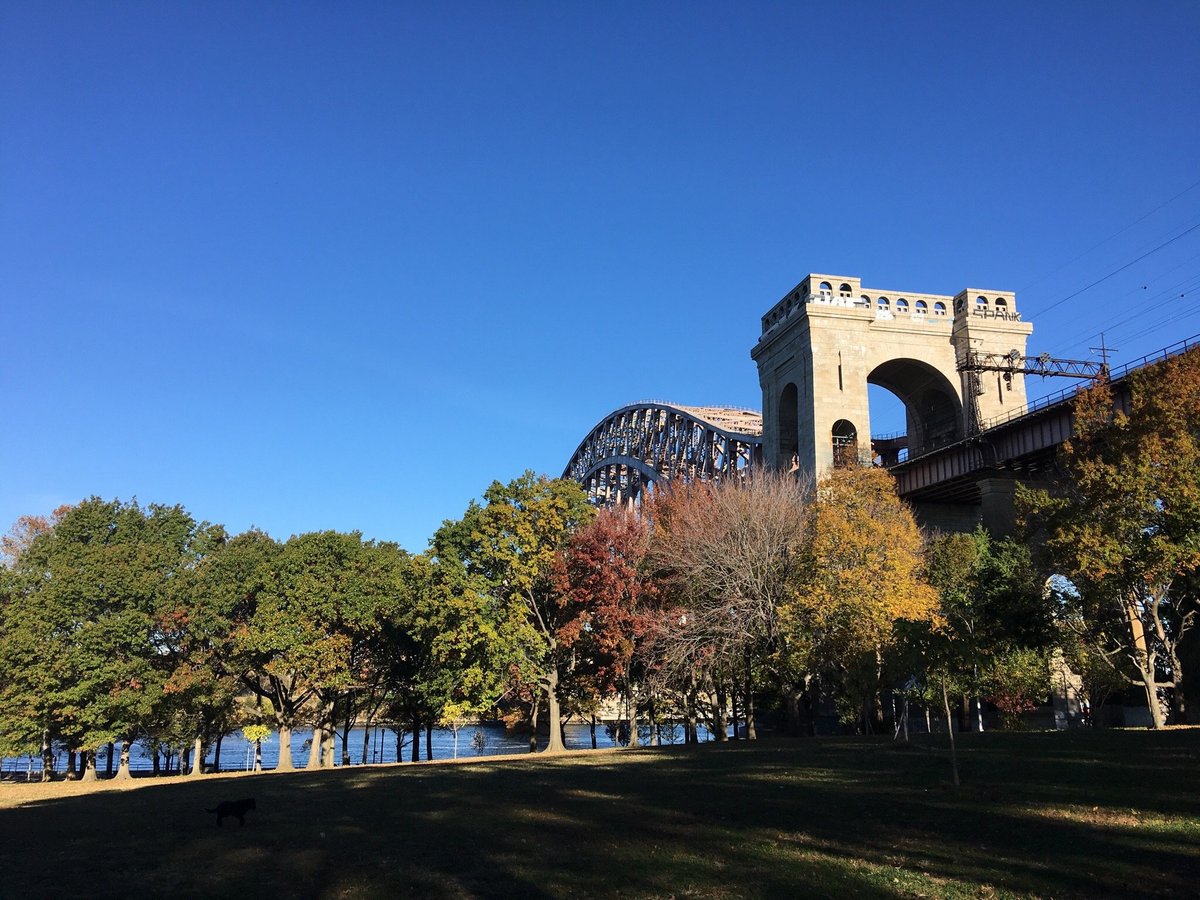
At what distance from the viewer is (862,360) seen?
230 feet

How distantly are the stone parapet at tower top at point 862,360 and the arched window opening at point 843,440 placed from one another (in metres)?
0.10

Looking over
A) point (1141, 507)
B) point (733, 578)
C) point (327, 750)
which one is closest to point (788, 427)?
point (733, 578)

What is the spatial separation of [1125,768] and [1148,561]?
12805 mm

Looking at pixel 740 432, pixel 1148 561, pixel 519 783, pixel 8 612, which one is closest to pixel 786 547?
pixel 1148 561

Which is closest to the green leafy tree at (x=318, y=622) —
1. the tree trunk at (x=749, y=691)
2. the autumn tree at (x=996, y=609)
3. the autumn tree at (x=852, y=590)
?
the tree trunk at (x=749, y=691)

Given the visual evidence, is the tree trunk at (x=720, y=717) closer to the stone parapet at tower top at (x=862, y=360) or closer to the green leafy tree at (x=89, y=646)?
the stone parapet at tower top at (x=862, y=360)

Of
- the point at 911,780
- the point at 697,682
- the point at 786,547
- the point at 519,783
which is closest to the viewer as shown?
the point at 911,780

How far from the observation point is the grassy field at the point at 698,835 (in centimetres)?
1216

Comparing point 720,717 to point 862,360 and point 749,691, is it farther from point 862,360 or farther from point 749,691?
point 862,360

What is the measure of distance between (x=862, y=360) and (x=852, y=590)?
3570cm

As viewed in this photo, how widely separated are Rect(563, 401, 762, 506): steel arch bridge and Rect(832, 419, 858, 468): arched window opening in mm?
10646

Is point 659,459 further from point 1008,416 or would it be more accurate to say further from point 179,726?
point 179,726

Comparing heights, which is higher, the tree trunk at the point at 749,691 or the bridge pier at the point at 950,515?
the bridge pier at the point at 950,515

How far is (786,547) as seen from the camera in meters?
43.2
